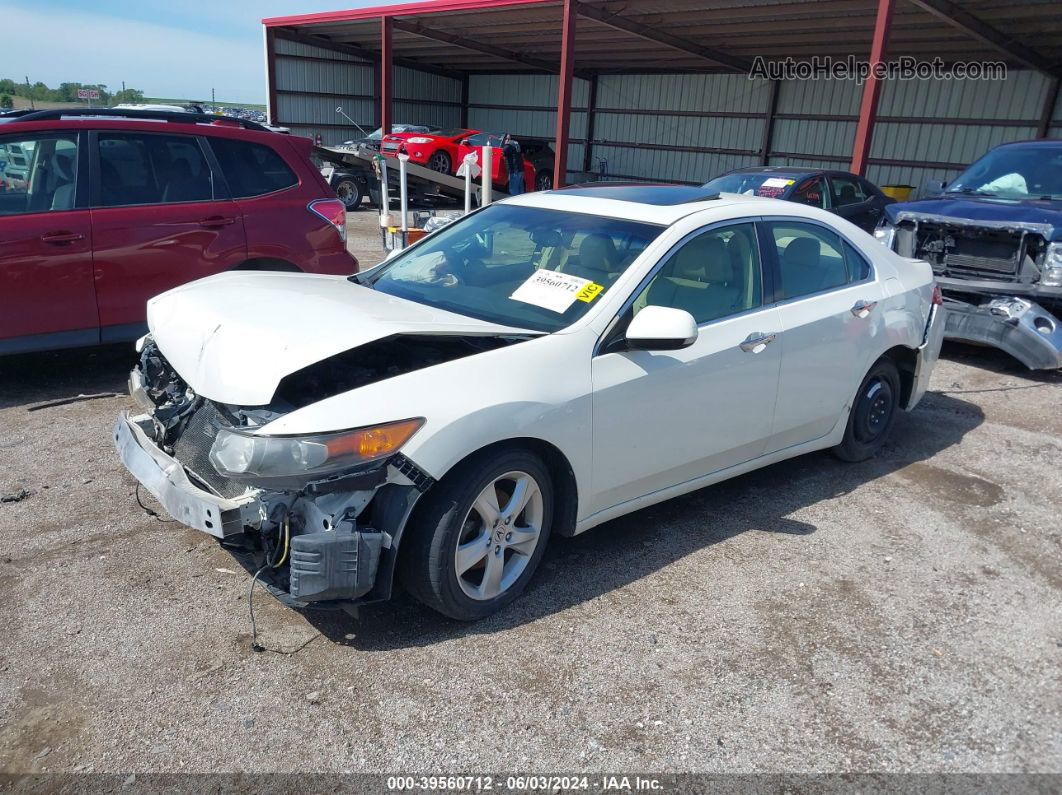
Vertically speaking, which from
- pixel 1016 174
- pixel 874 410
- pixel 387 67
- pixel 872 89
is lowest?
pixel 874 410

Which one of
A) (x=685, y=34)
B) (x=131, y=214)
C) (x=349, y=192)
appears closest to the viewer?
(x=131, y=214)

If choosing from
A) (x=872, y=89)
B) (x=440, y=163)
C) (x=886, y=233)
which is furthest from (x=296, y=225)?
(x=440, y=163)

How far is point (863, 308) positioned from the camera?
4688 millimetres

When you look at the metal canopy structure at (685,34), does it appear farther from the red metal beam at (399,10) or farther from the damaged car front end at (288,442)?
the damaged car front end at (288,442)

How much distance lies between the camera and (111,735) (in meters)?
2.64

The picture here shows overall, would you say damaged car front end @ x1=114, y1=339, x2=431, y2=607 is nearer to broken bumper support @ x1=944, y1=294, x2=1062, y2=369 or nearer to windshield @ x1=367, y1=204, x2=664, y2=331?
windshield @ x1=367, y1=204, x2=664, y2=331

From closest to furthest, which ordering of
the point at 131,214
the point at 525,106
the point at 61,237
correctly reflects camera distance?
the point at 61,237 → the point at 131,214 → the point at 525,106

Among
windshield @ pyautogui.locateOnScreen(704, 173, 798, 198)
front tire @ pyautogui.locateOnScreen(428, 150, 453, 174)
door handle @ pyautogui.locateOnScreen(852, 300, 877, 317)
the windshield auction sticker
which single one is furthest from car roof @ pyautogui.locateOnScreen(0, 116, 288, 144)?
front tire @ pyautogui.locateOnScreen(428, 150, 453, 174)

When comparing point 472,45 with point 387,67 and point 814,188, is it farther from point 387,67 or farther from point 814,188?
point 814,188

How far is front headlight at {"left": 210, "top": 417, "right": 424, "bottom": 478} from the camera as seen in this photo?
2795 millimetres

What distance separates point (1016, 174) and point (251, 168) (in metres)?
7.32

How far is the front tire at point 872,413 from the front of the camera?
16.3 ft

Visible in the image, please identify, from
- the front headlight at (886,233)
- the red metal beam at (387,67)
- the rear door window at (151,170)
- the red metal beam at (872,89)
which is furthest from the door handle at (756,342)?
the red metal beam at (387,67)

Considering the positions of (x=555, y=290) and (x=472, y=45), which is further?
(x=472, y=45)
